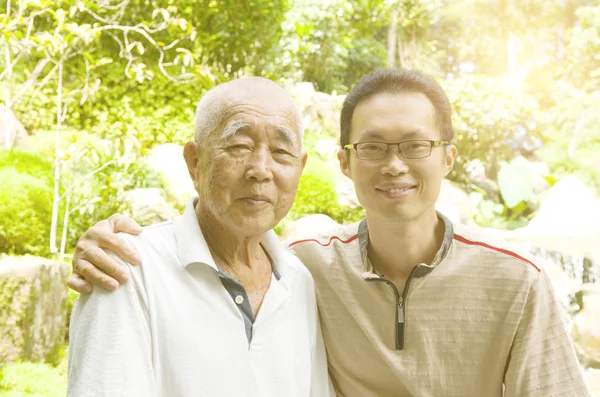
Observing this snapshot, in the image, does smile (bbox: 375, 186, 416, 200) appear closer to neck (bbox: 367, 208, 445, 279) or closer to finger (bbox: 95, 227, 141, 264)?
neck (bbox: 367, 208, 445, 279)

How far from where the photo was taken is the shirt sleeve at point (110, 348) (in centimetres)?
109

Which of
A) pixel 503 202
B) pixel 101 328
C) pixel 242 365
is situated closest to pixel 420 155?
pixel 242 365

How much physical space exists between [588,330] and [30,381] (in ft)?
15.3

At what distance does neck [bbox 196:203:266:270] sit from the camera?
1.43 m

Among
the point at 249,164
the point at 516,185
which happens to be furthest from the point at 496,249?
the point at 516,185

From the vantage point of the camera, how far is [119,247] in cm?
122

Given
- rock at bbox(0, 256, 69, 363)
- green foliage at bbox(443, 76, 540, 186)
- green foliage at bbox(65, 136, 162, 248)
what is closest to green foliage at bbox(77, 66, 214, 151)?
green foliage at bbox(65, 136, 162, 248)

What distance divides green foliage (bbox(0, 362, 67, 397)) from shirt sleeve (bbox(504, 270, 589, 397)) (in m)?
3.01

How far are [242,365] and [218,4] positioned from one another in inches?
228

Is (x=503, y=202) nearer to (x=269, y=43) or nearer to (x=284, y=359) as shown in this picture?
(x=269, y=43)

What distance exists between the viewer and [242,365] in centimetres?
128

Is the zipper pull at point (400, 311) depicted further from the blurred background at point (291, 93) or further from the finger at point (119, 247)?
the blurred background at point (291, 93)

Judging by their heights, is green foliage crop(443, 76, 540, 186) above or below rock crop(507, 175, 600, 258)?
above

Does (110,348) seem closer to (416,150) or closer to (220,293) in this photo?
(220,293)
